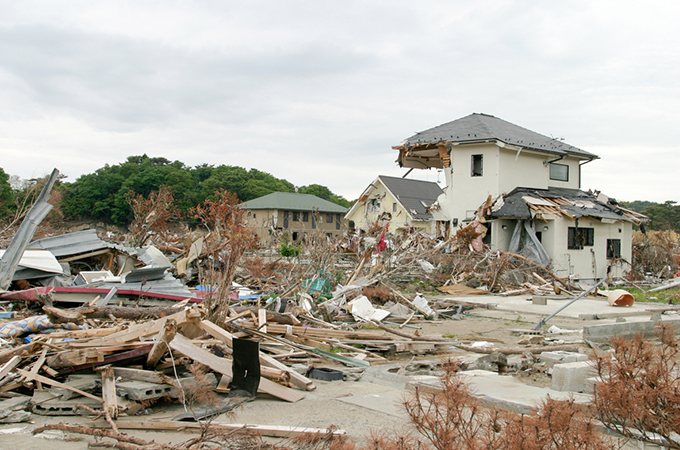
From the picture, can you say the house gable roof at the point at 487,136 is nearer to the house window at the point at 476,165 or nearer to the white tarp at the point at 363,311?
the house window at the point at 476,165

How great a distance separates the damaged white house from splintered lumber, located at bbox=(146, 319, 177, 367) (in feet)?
59.1

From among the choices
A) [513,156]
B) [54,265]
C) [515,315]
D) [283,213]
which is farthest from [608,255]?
[283,213]

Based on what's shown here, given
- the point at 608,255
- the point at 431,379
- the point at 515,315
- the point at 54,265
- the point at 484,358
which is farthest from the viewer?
the point at 608,255

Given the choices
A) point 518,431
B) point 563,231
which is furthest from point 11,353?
point 563,231

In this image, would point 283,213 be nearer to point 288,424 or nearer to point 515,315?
point 515,315

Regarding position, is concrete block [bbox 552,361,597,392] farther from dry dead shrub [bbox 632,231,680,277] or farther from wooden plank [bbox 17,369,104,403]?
dry dead shrub [bbox 632,231,680,277]

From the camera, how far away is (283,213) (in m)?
53.9

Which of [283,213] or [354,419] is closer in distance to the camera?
[354,419]

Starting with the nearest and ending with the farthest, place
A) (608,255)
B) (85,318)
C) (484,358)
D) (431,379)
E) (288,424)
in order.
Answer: (288,424), (431,379), (484,358), (85,318), (608,255)

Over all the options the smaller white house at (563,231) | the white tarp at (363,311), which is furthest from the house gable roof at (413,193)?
the white tarp at (363,311)

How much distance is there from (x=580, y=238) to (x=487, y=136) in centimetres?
603

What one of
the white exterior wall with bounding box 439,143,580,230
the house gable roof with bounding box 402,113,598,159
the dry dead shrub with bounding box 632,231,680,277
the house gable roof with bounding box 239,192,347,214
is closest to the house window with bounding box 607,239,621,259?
the dry dead shrub with bounding box 632,231,680,277

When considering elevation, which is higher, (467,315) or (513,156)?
(513,156)

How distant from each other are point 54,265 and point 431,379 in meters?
9.41
